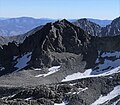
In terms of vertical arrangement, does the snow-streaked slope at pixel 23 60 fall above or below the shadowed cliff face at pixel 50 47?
below

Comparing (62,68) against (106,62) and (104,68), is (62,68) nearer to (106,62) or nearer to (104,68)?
(104,68)

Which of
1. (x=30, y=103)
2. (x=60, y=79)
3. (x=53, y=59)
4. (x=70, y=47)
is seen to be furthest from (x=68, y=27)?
(x=30, y=103)

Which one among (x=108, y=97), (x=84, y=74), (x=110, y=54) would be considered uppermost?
(x=110, y=54)

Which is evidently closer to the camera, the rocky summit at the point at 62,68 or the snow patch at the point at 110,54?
the rocky summit at the point at 62,68

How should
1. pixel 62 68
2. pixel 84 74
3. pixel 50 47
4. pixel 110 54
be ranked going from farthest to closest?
pixel 50 47
pixel 110 54
pixel 62 68
pixel 84 74

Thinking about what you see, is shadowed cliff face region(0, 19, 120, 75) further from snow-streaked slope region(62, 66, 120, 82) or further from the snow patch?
snow-streaked slope region(62, 66, 120, 82)

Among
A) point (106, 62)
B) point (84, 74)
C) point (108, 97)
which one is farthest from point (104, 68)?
point (108, 97)

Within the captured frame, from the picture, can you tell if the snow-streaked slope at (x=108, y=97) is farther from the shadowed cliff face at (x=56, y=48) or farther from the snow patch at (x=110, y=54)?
the snow patch at (x=110, y=54)

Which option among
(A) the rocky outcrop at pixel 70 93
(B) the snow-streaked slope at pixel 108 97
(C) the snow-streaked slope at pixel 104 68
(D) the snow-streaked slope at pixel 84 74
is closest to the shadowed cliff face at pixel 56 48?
(C) the snow-streaked slope at pixel 104 68
